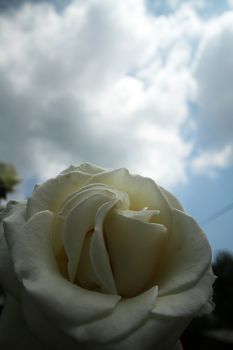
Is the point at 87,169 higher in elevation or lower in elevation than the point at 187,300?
higher

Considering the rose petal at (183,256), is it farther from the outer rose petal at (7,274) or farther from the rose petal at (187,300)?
the outer rose petal at (7,274)

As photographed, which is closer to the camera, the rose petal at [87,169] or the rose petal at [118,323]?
the rose petal at [118,323]

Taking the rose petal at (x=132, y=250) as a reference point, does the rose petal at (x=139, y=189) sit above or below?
above

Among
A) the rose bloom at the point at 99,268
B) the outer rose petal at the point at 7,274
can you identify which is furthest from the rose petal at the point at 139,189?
the outer rose petal at the point at 7,274

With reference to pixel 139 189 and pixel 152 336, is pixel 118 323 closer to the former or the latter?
pixel 152 336

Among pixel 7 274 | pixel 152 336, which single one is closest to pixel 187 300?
pixel 152 336

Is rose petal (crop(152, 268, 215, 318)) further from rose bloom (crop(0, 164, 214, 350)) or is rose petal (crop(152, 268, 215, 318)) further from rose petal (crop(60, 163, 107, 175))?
rose petal (crop(60, 163, 107, 175))

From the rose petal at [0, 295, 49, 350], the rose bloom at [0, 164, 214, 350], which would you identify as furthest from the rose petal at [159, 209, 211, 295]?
the rose petal at [0, 295, 49, 350]
